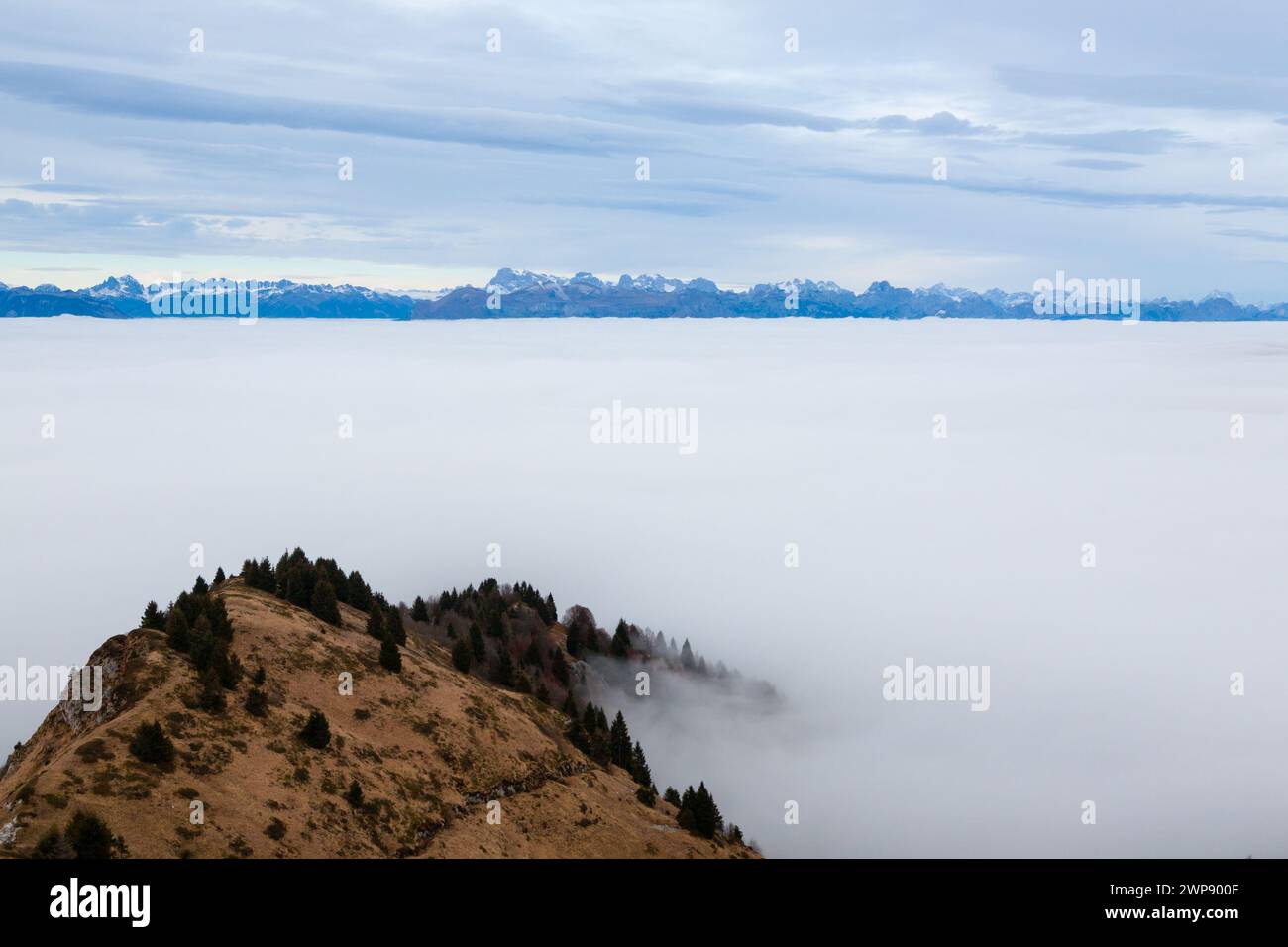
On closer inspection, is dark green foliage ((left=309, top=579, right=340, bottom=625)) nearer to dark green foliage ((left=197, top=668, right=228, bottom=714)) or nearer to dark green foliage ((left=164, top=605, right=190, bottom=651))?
dark green foliage ((left=164, top=605, right=190, bottom=651))

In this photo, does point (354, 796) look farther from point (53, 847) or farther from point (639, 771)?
point (639, 771)

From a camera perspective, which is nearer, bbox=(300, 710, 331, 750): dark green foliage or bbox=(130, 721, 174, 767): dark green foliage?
bbox=(130, 721, 174, 767): dark green foliage

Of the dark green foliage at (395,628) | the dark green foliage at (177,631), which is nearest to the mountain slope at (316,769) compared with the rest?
the dark green foliage at (177,631)

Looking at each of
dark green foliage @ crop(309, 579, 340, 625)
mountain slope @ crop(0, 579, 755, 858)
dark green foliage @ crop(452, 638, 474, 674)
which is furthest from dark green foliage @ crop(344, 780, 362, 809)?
dark green foliage @ crop(452, 638, 474, 674)
